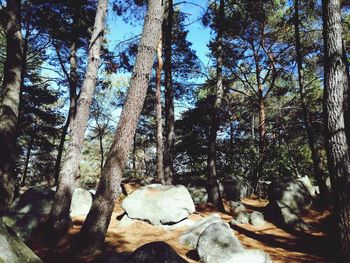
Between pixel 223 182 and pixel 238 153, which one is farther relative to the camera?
pixel 238 153

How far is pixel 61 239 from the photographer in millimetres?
5910

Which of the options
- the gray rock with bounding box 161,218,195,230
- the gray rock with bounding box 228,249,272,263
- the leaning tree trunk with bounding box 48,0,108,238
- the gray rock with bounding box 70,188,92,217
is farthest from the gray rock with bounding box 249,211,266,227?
the leaning tree trunk with bounding box 48,0,108,238

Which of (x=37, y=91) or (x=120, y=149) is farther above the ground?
(x=37, y=91)

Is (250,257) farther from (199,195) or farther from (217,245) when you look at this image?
(199,195)

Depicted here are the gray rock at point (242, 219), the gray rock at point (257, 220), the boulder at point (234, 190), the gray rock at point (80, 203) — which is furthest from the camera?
the boulder at point (234, 190)

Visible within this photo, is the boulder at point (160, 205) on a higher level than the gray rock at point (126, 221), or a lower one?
higher

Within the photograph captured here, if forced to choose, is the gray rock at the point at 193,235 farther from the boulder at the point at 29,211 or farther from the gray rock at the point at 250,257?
the boulder at the point at 29,211

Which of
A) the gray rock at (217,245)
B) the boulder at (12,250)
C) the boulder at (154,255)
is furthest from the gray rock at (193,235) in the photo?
the boulder at (12,250)

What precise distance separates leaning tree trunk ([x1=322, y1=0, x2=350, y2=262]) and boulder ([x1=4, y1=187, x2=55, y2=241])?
587 centimetres

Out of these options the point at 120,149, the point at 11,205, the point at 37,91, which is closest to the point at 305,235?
the point at 120,149

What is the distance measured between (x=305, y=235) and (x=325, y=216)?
1.81m

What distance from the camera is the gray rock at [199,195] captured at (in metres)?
11.3

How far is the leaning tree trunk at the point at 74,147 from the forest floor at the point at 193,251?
0.41 metres

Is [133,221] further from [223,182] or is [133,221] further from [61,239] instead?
[223,182]
